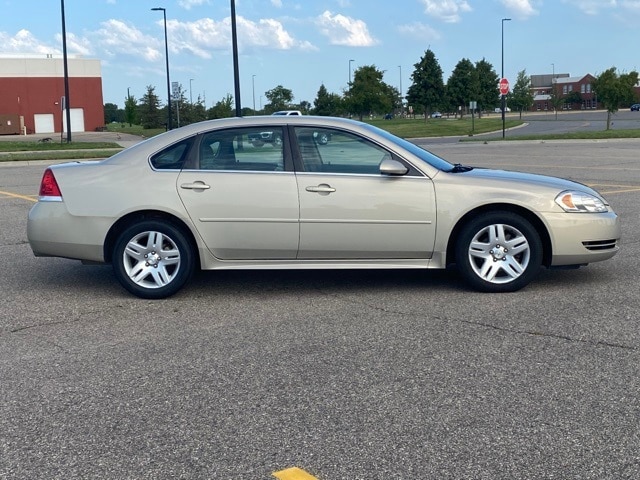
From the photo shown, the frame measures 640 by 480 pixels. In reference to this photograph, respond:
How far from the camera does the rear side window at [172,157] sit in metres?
7.02

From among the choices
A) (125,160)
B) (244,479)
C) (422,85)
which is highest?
(422,85)

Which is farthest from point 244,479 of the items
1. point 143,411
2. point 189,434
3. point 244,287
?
point 244,287

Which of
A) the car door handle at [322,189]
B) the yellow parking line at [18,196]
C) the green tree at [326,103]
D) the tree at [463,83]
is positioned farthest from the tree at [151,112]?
the car door handle at [322,189]

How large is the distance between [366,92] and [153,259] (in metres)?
63.3

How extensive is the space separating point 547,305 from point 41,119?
78255 mm

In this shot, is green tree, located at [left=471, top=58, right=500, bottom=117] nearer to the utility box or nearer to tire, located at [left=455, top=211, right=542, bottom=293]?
the utility box

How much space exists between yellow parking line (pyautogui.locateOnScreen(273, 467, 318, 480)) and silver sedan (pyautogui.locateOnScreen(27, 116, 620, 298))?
3.40 meters

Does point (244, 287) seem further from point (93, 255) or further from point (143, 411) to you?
point (143, 411)

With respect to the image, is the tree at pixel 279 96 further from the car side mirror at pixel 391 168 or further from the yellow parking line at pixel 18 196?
the car side mirror at pixel 391 168

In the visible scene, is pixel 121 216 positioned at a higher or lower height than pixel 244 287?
higher

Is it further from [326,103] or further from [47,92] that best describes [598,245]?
[47,92]

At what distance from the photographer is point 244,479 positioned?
3543 millimetres

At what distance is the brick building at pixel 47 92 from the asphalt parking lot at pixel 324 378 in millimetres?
73294

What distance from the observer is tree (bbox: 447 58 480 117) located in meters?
84.9
